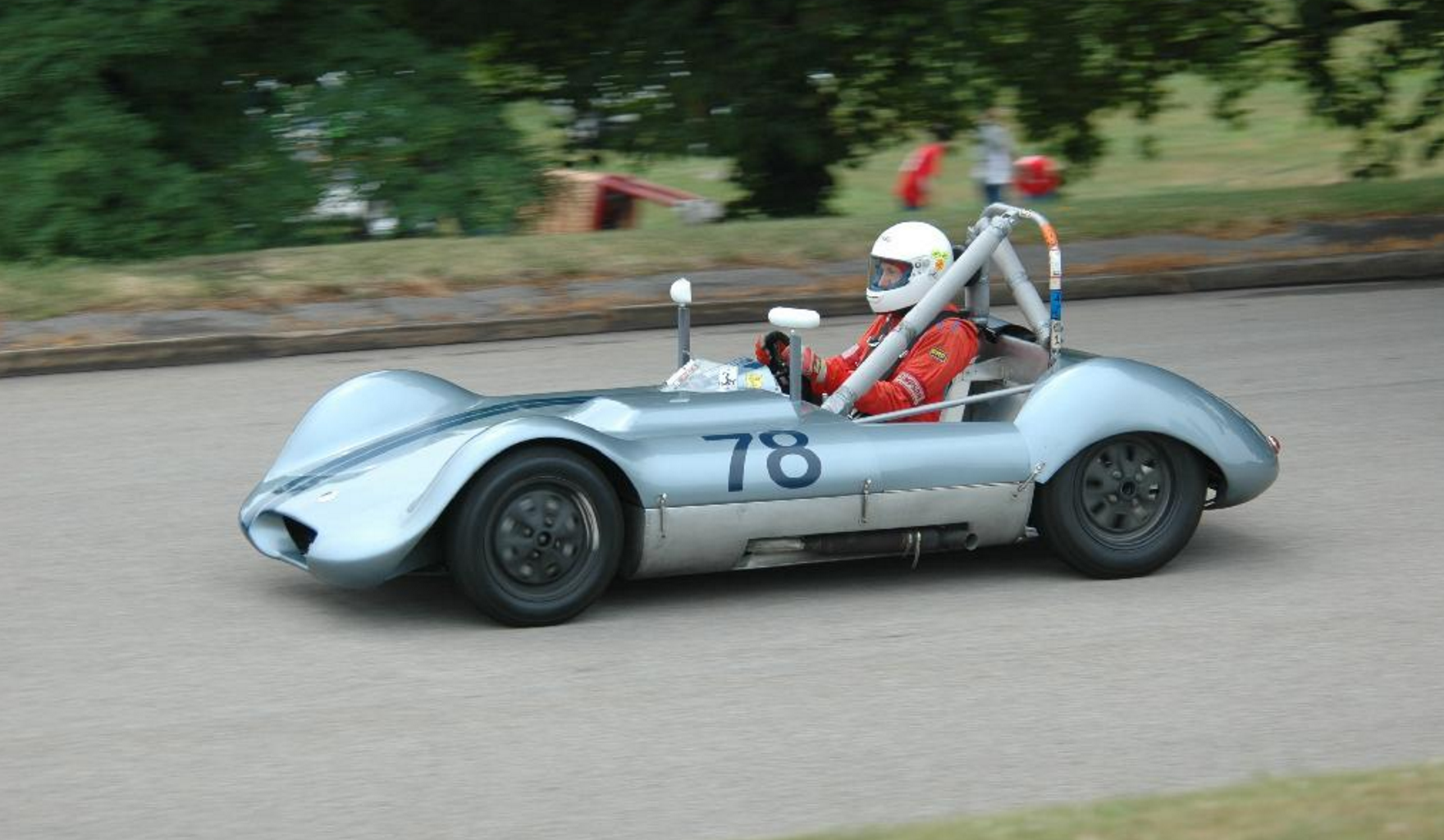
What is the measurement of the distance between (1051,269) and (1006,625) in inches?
56.6

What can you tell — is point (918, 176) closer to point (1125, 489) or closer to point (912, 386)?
point (912, 386)

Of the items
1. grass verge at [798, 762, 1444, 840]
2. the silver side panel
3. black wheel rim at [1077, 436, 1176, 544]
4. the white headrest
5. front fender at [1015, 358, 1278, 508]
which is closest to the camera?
grass verge at [798, 762, 1444, 840]

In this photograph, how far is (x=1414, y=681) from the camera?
6535mm

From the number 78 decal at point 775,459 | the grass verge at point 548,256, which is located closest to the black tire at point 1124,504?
the number 78 decal at point 775,459

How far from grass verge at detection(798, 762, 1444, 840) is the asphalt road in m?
0.18

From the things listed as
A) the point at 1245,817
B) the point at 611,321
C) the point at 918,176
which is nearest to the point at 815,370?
the point at 1245,817

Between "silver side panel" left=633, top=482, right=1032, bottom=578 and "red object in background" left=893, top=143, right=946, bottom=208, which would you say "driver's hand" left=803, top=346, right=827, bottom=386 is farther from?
"red object in background" left=893, top=143, right=946, bottom=208

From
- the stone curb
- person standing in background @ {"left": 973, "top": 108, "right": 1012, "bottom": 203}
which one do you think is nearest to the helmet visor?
the stone curb

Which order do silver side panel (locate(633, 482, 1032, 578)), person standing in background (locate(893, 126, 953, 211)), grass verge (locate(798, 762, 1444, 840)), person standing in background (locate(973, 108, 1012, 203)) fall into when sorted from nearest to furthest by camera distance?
grass verge (locate(798, 762, 1444, 840)) < silver side panel (locate(633, 482, 1032, 578)) < person standing in background (locate(973, 108, 1012, 203)) < person standing in background (locate(893, 126, 953, 211))

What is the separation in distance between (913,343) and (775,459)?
3.25 ft

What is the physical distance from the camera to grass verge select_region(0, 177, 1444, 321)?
43.8 ft

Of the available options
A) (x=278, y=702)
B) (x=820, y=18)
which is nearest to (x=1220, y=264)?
(x=820, y=18)

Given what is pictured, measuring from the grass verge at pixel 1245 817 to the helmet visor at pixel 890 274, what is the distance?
327cm

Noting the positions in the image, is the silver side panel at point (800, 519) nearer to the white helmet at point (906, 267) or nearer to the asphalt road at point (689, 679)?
the asphalt road at point (689, 679)
